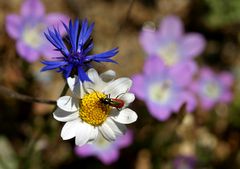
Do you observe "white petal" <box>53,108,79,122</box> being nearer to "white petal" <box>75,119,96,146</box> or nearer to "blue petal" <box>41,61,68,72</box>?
"white petal" <box>75,119,96,146</box>

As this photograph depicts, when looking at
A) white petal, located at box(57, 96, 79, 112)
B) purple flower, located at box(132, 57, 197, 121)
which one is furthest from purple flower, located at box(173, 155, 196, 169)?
white petal, located at box(57, 96, 79, 112)

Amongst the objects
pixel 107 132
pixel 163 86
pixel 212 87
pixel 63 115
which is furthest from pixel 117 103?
pixel 212 87

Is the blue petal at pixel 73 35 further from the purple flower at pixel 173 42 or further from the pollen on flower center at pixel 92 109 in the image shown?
the purple flower at pixel 173 42

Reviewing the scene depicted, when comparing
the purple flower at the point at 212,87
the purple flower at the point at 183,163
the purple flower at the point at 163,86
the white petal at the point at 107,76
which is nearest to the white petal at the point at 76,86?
the white petal at the point at 107,76

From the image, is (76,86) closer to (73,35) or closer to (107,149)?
(73,35)

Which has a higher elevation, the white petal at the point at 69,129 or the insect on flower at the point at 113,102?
the insect on flower at the point at 113,102

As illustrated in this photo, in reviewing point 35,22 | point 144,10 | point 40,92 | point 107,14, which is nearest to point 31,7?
point 35,22

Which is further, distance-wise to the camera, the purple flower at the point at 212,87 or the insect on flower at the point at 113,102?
the purple flower at the point at 212,87
